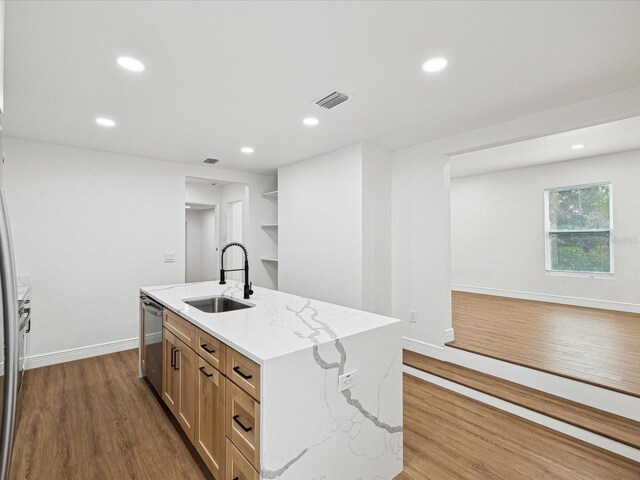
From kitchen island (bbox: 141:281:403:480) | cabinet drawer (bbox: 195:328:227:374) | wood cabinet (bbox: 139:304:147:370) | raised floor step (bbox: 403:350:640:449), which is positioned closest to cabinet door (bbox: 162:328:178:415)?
kitchen island (bbox: 141:281:403:480)

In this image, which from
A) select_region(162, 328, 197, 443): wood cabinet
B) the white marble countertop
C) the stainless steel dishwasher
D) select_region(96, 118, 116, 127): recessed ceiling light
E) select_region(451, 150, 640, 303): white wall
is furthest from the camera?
select_region(451, 150, 640, 303): white wall

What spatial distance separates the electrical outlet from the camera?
63.9 inches

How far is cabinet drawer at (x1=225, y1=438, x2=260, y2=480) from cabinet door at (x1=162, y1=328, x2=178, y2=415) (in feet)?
3.00

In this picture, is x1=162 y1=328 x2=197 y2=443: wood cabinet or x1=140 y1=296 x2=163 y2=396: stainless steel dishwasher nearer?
x1=162 y1=328 x2=197 y2=443: wood cabinet

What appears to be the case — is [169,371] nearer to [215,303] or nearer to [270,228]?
[215,303]

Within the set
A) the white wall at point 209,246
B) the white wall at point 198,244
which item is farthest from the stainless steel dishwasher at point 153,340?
the white wall at point 198,244

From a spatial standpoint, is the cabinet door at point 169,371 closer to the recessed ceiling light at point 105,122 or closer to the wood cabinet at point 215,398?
the wood cabinet at point 215,398

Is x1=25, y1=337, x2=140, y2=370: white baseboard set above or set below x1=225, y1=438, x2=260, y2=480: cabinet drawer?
below

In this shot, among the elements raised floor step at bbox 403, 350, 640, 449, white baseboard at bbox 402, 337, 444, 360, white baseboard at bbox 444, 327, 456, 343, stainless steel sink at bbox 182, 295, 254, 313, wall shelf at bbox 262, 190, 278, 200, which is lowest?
raised floor step at bbox 403, 350, 640, 449

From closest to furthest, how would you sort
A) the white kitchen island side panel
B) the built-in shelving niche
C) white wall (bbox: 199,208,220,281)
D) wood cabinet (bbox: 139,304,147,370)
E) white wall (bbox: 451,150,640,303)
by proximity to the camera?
the white kitchen island side panel → wood cabinet (bbox: 139,304,147,370) → white wall (bbox: 451,150,640,303) → the built-in shelving niche → white wall (bbox: 199,208,220,281)

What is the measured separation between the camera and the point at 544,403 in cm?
260

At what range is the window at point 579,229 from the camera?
515cm

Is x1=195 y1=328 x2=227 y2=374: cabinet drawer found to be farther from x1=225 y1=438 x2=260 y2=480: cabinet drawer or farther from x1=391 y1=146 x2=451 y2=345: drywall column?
x1=391 y1=146 x2=451 y2=345: drywall column

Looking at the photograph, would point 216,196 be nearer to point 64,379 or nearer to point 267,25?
point 64,379
